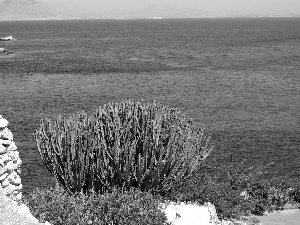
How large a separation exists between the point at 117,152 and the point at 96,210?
2.47m

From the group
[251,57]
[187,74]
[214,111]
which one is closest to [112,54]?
[251,57]

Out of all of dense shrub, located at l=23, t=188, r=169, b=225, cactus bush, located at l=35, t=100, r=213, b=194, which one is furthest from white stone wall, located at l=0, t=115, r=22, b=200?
cactus bush, located at l=35, t=100, r=213, b=194

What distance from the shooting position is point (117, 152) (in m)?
14.0

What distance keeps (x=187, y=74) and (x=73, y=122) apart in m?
45.5

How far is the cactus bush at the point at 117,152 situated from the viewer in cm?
1414

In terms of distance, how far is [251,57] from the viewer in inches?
3123

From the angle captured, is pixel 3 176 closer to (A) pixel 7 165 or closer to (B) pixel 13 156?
(A) pixel 7 165

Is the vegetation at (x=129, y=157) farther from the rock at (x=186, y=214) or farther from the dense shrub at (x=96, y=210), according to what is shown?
the dense shrub at (x=96, y=210)

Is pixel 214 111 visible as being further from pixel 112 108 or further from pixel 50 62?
pixel 50 62

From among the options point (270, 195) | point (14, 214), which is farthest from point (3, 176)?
point (270, 195)

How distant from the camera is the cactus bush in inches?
557

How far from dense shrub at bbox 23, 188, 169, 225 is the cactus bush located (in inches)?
71.3

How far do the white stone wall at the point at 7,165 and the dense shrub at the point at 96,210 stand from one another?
51 cm

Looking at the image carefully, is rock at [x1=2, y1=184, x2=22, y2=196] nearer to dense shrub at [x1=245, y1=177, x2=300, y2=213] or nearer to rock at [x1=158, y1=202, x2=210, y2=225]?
rock at [x1=158, y1=202, x2=210, y2=225]
